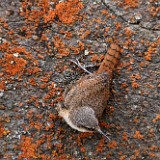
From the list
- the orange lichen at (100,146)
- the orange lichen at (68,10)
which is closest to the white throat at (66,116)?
the orange lichen at (100,146)

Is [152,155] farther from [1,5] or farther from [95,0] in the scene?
[1,5]

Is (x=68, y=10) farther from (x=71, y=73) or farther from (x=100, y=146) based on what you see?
(x=100, y=146)

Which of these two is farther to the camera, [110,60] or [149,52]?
[149,52]

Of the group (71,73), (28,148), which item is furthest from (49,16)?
(28,148)

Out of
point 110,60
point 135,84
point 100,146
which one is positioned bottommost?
point 100,146

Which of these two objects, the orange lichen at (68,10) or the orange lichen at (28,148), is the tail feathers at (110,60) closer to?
the orange lichen at (68,10)

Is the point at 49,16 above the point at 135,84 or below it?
above

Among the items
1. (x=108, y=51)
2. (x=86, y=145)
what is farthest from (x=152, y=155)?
(x=108, y=51)

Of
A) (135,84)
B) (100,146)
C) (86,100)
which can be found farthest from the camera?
(135,84)
